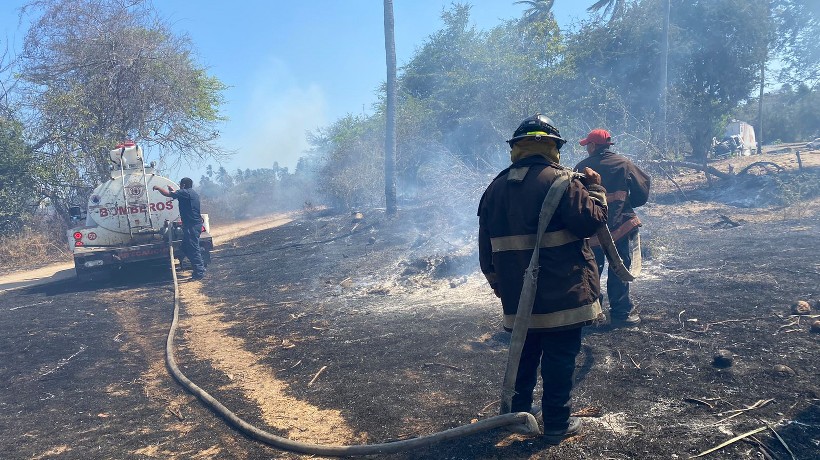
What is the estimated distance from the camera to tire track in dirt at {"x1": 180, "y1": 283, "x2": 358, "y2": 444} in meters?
4.12

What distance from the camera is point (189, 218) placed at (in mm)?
11320

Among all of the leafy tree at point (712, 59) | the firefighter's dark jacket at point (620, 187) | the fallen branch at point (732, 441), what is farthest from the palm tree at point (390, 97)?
→ the fallen branch at point (732, 441)

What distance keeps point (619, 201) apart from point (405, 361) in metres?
2.58

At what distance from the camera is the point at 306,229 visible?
731 inches

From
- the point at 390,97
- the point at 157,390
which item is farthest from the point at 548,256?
the point at 390,97

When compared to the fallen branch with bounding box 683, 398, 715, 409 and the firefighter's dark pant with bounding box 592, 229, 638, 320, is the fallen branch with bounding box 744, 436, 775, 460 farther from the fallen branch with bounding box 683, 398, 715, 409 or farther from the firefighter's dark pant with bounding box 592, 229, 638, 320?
the firefighter's dark pant with bounding box 592, 229, 638, 320

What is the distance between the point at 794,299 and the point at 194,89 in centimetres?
2057

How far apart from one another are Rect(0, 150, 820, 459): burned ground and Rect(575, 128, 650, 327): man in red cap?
293mm

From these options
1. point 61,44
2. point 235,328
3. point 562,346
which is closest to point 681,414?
point 562,346

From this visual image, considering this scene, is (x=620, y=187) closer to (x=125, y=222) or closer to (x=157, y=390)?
(x=157, y=390)

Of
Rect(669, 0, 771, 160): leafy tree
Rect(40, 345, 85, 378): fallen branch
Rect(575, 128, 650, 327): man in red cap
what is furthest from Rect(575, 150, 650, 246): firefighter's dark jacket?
Rect(669, 0, 771, 160): leafy tree

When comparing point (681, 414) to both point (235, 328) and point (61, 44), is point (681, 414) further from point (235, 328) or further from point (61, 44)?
point (61, 44)

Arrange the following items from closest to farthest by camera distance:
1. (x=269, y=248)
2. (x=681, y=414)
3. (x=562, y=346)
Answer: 1. (x=562, y=346)
2. (x=681, y=414)
3. (x=269, y=248)

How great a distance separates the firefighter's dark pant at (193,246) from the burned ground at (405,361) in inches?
44.1
